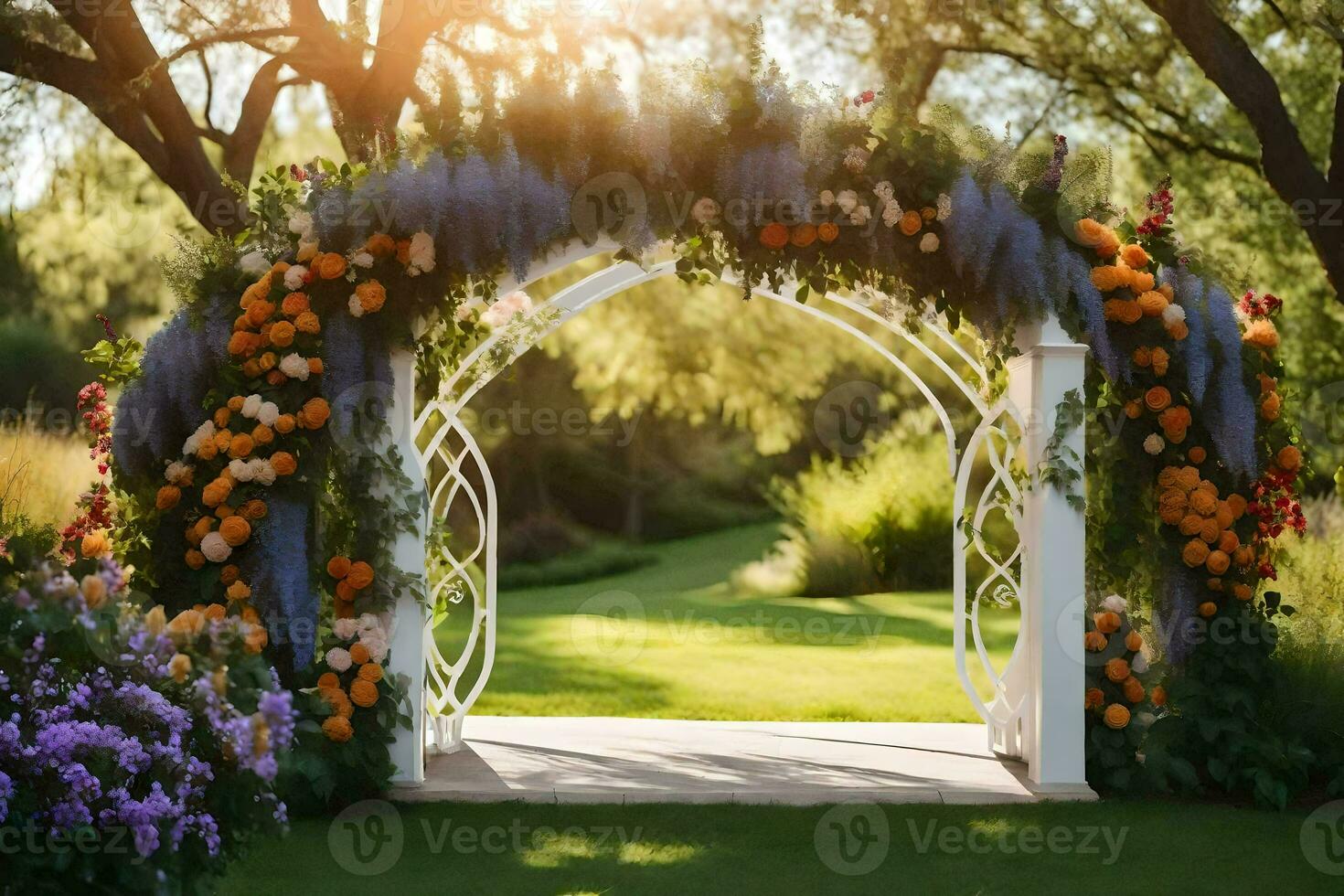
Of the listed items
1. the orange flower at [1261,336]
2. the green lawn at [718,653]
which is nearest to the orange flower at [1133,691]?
the orange flower at [1261,336]

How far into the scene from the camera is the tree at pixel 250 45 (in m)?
8.11

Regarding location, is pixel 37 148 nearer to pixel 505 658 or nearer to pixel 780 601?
pixel 505 658

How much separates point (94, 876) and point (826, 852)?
7.96 ft

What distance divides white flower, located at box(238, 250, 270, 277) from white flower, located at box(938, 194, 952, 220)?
8.72 feet

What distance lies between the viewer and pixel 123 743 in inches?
134

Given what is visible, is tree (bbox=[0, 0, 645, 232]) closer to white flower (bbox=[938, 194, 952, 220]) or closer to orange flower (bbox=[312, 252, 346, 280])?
orange flower (bbox=[312, 252, 346, 280])

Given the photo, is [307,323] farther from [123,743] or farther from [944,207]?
[944,207]

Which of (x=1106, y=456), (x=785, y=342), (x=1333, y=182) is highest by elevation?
(x=1333, y=182)

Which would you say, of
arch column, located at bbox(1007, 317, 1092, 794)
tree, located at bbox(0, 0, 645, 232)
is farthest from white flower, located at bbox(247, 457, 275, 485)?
arch column, located at bbox(1007, 317, 1092, 794)

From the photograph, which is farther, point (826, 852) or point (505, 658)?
point (505, 658)

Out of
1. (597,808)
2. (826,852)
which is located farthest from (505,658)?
(826,852)

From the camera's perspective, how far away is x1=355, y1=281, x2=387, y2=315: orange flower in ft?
17.3

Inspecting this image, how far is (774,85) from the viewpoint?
5410 mm

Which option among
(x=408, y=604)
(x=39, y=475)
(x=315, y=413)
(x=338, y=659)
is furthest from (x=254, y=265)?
(x=39, y=475)
